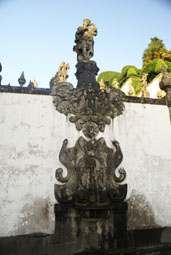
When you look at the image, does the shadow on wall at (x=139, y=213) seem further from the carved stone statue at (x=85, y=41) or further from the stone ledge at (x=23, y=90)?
the carved stone statue at (x=85, y=41)

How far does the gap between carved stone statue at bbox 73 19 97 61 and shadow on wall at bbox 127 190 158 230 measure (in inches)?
196

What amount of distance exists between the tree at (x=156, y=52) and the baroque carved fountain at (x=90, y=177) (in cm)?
1978

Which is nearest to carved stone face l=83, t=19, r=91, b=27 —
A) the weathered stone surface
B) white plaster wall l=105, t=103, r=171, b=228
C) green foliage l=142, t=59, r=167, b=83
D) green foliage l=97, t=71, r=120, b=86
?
the weathered stone surface

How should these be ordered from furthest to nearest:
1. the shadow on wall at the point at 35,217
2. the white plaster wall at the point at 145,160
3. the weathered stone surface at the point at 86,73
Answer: the weathered stone surface at the point at 86,73
the white plaster wall at the point at 145,160
the shadow on wall at the point at 35,217

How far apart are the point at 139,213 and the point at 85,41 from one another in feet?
19.9

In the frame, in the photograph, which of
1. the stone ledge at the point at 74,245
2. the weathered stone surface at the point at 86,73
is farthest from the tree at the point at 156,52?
the stone ledge at the point at 74,245

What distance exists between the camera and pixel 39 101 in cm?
552

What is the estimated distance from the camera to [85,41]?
6371mm

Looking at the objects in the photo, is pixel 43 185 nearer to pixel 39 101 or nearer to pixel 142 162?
pixel 39 101

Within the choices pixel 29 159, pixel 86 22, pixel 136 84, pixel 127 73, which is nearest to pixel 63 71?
pixel 86 22

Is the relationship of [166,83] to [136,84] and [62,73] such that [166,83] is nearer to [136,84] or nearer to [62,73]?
[62,73]

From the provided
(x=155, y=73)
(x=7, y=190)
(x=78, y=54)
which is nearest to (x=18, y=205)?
(x=7, y=190)

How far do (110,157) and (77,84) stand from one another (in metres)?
2.77

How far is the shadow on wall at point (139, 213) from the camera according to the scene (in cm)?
527
